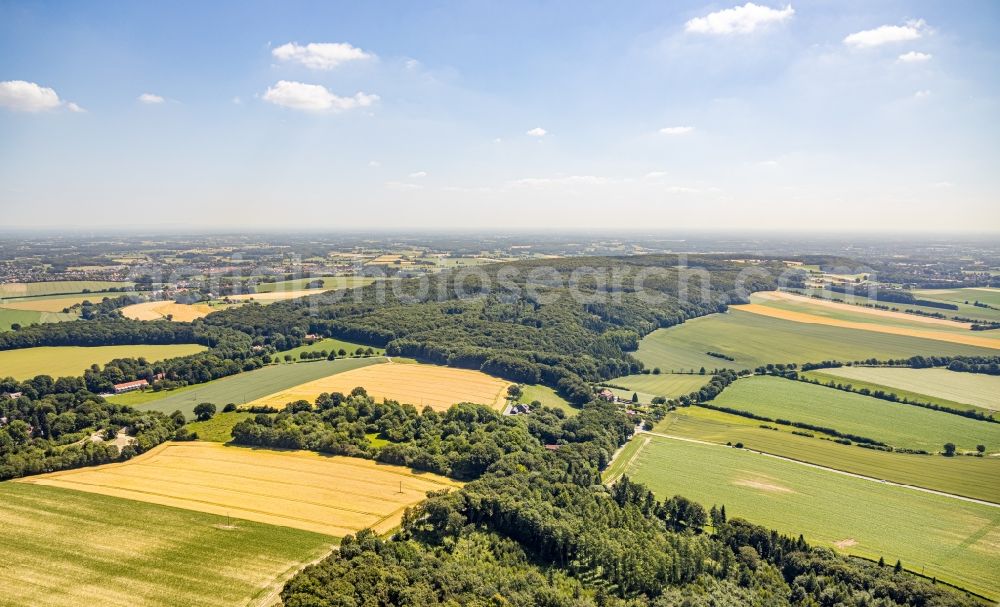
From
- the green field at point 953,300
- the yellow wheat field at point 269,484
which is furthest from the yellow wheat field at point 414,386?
the green field at point 953,300

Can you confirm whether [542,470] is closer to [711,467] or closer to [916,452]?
[711,467]

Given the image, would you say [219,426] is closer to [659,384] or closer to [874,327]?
[659,384]

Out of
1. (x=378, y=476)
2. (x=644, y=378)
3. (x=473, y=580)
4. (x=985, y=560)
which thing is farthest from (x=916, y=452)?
(x=378, y=476)

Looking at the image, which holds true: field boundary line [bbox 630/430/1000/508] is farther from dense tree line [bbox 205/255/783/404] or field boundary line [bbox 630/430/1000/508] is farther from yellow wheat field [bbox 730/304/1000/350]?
yellow wheat field [bbox 730/304/1000/350]

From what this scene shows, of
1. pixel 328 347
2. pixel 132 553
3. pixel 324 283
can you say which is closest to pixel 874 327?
pixel 328 347

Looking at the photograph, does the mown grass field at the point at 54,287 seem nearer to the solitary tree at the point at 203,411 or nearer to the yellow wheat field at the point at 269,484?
the solitary tree at the point at 203,411

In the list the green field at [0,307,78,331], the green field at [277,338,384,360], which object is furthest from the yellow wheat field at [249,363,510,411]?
the green field at [0,307,78,331]
